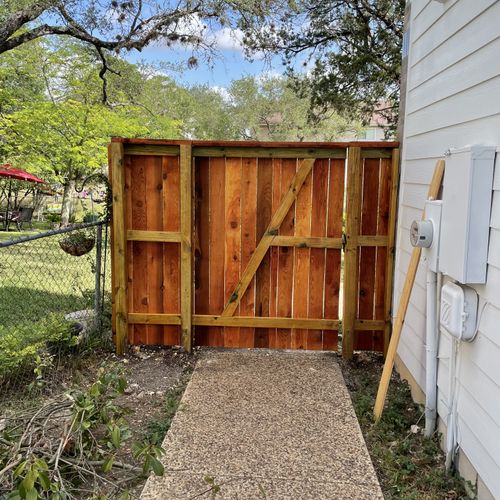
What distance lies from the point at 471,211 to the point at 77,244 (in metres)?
3.08

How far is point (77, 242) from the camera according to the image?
3.90 m

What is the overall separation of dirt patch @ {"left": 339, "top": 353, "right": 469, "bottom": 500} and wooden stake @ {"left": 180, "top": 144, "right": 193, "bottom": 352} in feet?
4.53

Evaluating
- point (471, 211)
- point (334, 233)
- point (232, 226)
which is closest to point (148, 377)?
point (232, 226)

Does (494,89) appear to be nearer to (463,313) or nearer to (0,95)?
(463,313)

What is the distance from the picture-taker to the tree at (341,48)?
7.80 m

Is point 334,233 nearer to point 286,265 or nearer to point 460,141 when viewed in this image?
point 286,265

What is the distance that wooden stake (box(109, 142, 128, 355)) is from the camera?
3719 mm

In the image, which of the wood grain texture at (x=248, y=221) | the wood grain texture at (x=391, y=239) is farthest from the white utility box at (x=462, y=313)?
the wood grain texture at (x=248, y=221)

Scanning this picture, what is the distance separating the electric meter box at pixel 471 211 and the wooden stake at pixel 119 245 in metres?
2.55

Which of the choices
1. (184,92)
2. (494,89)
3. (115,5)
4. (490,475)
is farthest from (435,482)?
(184,92)

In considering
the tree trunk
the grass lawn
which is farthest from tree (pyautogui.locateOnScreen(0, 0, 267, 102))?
the tree trunk

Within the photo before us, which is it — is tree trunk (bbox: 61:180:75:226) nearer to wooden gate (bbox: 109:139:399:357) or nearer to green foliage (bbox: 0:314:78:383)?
wooden gate (bbox: 109:139:399:357)

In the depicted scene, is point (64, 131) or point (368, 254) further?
point (64, 131)

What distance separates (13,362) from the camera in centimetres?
298
